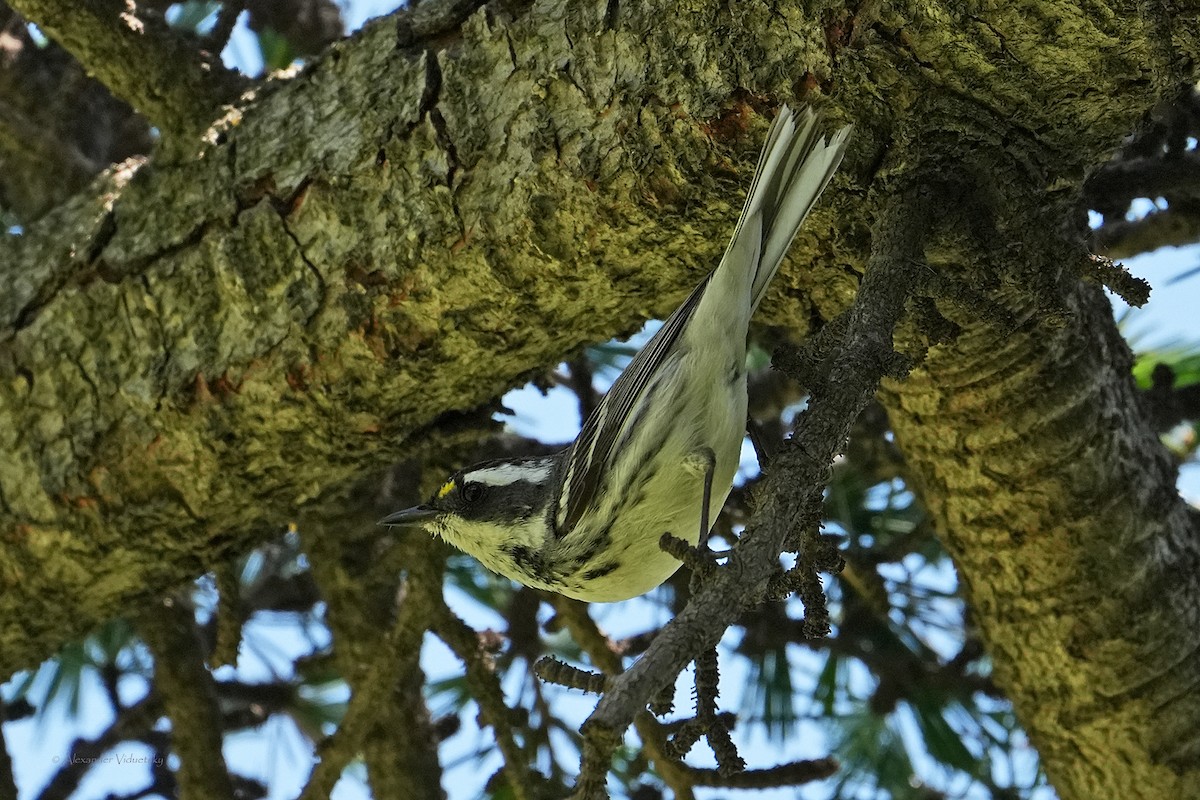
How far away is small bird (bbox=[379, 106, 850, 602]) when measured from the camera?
86.3 inches

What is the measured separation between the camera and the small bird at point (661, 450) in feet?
7.19

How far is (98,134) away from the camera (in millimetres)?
4223

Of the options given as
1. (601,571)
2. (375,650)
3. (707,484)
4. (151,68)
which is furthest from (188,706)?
(707,484)

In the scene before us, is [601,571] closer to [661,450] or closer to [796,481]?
[661,450]

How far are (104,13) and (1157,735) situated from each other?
300cm

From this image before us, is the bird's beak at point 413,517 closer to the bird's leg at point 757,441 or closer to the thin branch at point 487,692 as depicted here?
the thin branch at point 487,692

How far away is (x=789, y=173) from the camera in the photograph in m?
1.97

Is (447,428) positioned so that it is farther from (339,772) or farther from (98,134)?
(98,134)

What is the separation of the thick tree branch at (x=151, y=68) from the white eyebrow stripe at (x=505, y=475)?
1076mm

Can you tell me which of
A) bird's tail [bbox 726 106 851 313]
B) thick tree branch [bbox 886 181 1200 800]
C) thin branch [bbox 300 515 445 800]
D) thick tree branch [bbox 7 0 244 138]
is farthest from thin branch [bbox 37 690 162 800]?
bird's tail [bbox 726 106 851 313]

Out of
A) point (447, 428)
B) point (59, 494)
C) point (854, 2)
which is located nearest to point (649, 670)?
point (854, 2)

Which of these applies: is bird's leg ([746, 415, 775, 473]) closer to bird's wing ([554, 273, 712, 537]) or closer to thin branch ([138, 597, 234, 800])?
bird's wing ([554, 273, 712, 537])

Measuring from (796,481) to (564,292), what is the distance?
0.99 meters

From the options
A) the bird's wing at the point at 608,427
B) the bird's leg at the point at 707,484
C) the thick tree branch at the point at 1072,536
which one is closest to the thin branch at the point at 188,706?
the bird's wing at the point at 608,427
